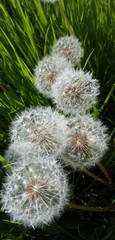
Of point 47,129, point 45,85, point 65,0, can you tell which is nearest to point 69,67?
point 45,85

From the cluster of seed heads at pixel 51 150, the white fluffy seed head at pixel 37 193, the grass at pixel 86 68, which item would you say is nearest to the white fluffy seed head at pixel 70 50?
the grass at pixel 86 68

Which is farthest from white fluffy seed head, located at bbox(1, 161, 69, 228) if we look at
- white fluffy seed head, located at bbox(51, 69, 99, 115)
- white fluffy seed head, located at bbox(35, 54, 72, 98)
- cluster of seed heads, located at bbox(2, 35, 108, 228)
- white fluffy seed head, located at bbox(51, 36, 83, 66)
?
white fluffy seed head, located at bbox(51, 36, 83, 66)

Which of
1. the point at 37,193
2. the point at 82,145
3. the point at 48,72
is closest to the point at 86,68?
the point at 48,72

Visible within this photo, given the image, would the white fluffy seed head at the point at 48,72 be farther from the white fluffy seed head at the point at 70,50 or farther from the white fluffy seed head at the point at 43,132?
the white fluffy seed head at the point at 43,132

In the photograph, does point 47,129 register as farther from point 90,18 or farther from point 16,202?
point 90,18

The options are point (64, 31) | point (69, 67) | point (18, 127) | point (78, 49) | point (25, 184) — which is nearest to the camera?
point (25, 184)

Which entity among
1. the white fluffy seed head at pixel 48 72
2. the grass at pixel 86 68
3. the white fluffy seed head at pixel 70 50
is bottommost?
the grass at pixel 86 68

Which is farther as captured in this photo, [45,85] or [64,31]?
[64,31]
